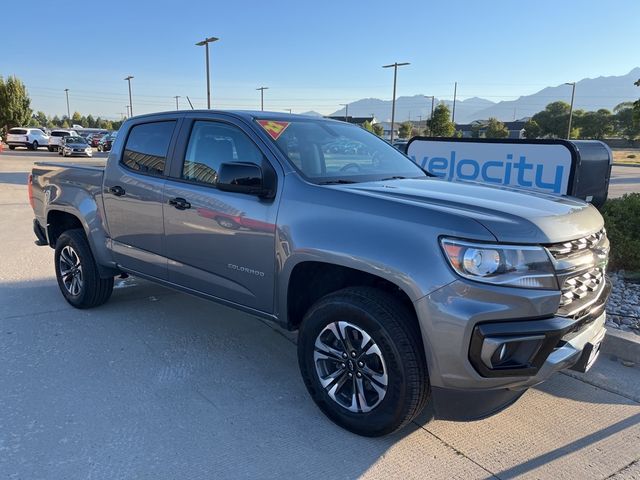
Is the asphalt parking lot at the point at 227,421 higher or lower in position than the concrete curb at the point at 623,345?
lower

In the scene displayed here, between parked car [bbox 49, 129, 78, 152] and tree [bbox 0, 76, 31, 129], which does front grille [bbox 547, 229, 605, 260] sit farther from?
tree [bbox 0, 76, 31, 129]

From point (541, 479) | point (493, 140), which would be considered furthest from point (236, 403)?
point (493, 140)

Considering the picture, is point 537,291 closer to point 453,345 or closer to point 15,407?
point 453,345

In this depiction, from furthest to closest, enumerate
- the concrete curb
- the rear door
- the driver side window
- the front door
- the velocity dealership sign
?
1. the velocity dealership sign
2. the rear door
3. the concrete curb
4. the driver side window
5. the front door

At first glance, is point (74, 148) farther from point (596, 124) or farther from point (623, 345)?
point (596, 124)

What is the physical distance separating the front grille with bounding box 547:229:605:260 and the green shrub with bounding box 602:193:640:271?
11.5 ft

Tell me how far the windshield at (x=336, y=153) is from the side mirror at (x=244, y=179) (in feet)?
0.90

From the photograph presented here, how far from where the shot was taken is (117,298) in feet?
17.6

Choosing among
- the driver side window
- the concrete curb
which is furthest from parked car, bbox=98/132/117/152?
the concrete curb

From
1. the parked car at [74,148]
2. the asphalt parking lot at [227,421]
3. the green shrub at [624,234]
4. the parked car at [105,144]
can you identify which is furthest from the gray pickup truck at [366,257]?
the parked car at [105,144]

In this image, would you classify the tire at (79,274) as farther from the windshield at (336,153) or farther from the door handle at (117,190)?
the windshield at (336,153)

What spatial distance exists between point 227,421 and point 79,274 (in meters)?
2.62

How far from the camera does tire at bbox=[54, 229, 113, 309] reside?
4773mm

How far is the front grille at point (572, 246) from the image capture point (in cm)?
252
